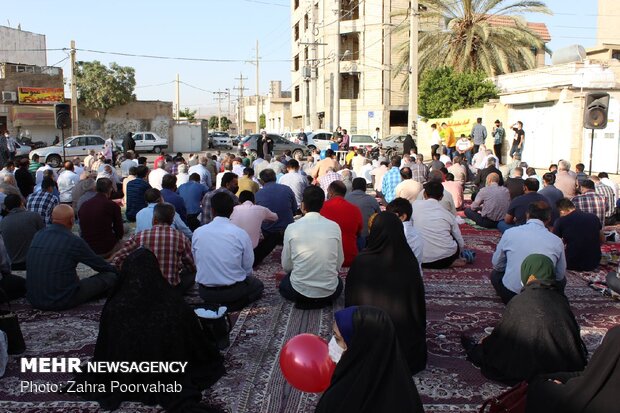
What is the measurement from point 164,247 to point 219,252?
517 millimetres

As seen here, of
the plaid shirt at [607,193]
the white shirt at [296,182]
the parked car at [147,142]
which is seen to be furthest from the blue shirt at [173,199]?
the parked car at [147,142]

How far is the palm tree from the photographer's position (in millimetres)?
26484

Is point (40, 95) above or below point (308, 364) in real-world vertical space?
above

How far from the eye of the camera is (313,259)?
5.91m

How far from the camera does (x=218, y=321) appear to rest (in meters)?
4.95

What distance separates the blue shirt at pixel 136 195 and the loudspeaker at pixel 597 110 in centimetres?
928

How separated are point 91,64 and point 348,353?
43676 millimetres

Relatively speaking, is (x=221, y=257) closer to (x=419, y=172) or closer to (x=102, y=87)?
(x=419, y=172)

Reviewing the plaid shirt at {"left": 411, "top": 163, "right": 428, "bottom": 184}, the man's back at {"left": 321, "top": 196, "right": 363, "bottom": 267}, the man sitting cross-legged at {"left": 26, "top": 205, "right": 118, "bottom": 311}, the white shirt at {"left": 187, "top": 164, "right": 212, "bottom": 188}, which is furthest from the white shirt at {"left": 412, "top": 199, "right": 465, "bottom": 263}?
the white shirt at {"left": 187, "top": 164, "right": 212, "bottom": 188}

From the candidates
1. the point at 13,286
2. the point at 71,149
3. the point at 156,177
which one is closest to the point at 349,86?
the point at 71,149

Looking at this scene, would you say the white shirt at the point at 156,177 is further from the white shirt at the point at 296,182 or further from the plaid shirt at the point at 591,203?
the plaid shirt at the point at 591,203

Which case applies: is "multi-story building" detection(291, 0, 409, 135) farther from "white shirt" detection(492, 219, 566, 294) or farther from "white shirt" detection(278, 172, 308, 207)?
"white shirt" detection(492, 219, 566, 294)

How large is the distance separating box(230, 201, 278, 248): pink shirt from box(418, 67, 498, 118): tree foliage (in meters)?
20.0

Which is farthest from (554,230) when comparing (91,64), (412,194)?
(91,64)
